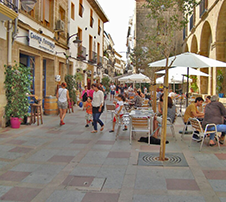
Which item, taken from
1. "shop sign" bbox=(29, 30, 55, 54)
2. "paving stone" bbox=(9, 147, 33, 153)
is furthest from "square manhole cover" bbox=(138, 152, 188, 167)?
"shop sign" bbox=(29, 30, 55, 54)

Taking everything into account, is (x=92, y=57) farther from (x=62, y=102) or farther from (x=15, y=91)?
(x=15, y=91)

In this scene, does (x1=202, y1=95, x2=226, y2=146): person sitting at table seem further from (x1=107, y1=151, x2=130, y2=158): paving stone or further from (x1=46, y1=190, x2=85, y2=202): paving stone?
(x1=46, y1=190, x2=85, y2=202): paving stone

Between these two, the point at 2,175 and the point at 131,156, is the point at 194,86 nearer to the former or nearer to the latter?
the point at 131,156

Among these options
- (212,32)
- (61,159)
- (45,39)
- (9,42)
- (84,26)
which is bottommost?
(61,159)

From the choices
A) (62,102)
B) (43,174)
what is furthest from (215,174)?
(62,102)

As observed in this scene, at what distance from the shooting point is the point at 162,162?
16.4ft

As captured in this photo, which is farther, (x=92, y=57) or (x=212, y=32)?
(x=92, y=57)

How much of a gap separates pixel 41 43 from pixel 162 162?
8828 millimetres

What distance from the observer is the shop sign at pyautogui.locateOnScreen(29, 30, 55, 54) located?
10617 millimetres

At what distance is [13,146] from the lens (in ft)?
20.6

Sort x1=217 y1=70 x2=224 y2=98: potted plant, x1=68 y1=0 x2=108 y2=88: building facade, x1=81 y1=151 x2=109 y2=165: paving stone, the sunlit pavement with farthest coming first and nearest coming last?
x1=68 y1=0 x2=108 y2=88: building facade → x1=217 y1=70 x2=224 y2=98: potted plant → x1=81 y1=151 x2=109 y2=165: paving stone → the sunlit pavement

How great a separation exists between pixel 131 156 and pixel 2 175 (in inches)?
102

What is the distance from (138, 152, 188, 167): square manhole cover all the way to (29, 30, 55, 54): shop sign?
7415mm

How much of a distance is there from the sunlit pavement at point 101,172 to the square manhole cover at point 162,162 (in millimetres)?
112
